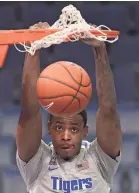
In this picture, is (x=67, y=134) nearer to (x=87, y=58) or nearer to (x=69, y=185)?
(x=69, y=185)

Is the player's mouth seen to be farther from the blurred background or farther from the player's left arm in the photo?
the blurred background

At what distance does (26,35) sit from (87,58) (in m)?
1.86

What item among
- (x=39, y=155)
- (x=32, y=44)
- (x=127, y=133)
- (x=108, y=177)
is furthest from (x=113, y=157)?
(x=127, y=133)

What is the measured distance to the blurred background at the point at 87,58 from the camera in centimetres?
367

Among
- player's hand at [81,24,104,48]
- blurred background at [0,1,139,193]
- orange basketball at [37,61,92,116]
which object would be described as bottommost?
blurred background at [0,1,139,193]

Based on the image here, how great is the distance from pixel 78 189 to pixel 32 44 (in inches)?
20.1

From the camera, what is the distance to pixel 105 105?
1.93 m

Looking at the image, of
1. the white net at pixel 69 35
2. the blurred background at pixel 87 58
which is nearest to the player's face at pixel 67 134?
the white net at pixel 69 35

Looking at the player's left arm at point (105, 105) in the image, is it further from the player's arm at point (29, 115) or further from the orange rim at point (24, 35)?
Result: the player's arm at point (29, 115)

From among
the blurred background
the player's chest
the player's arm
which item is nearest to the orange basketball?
→ the player's arm

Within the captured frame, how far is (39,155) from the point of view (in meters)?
2.02

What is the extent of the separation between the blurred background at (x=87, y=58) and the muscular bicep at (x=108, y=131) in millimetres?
1602

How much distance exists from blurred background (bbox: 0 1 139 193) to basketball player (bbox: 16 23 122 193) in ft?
5.15

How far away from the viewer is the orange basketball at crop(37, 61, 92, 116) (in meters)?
1.89
